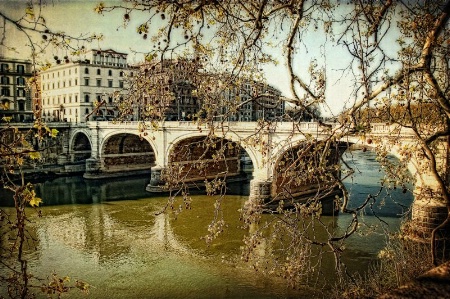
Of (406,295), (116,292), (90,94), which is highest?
(90,94)

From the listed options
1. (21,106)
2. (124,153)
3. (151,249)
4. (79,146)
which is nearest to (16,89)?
(21,106)

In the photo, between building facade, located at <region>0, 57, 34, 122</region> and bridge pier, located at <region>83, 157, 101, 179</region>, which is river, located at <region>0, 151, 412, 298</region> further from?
building facade, located at <region>0, 57, 34, 122</region>

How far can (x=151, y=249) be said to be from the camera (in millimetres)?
15328

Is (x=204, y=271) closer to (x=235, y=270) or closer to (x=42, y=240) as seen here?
(x=235, y=270)

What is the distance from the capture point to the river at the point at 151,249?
38.0 ft

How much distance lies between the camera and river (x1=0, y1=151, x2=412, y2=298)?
38.0 feet

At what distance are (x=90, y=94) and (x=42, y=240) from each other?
28.8m

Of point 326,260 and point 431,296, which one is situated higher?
point 431,296

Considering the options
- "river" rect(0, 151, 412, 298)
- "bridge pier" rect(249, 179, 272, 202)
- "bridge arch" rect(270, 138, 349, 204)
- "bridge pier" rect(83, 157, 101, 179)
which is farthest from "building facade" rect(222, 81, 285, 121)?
"bridge pier" rect(83, 157, 101, 179)

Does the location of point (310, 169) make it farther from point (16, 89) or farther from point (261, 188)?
point (16, 89)

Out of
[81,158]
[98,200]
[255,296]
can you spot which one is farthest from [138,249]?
[81,158]

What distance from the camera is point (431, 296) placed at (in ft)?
6.17

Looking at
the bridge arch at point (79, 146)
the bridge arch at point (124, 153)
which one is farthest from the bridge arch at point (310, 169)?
the bridge arch at point (79, 146)

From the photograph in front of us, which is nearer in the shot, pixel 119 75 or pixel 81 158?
pixel 81 158
